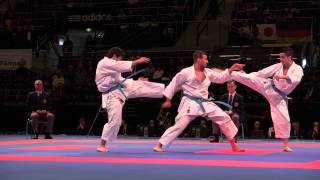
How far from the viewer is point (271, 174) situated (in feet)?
16.9

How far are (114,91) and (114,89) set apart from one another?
35 millimetres

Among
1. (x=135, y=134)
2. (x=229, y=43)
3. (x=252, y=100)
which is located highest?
(x=229, y=43)

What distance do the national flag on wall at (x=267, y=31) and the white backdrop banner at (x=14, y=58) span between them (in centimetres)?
772

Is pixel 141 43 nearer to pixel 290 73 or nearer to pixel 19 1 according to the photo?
pixel 19 1

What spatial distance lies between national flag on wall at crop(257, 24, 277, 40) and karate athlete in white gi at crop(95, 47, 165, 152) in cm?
987

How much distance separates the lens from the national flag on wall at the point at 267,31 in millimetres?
17719

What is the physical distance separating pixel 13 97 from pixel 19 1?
619 centimetres

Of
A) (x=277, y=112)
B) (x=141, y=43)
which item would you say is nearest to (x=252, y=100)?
(x=141, y=43)

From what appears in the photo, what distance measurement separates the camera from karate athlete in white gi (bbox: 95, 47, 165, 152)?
A: 333 inches

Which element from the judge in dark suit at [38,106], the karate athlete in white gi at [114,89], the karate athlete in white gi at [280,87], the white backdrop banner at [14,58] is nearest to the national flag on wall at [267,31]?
the judge in dark suit at [38,106]

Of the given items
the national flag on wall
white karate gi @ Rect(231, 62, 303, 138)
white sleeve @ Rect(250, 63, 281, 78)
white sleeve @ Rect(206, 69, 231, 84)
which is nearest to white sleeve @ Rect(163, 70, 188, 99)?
white sleeve @ Rect(206, 69, 231, 84)

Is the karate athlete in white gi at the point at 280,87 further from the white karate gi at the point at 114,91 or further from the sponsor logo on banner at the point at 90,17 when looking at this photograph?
the sponsor logo on banner at the point at 90,17

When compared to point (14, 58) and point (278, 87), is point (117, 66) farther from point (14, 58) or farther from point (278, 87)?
point (14, 58)

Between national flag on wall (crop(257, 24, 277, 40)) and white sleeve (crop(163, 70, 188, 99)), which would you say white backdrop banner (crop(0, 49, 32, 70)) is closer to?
national flag on wall (crop(257, 24, 277, 40))
